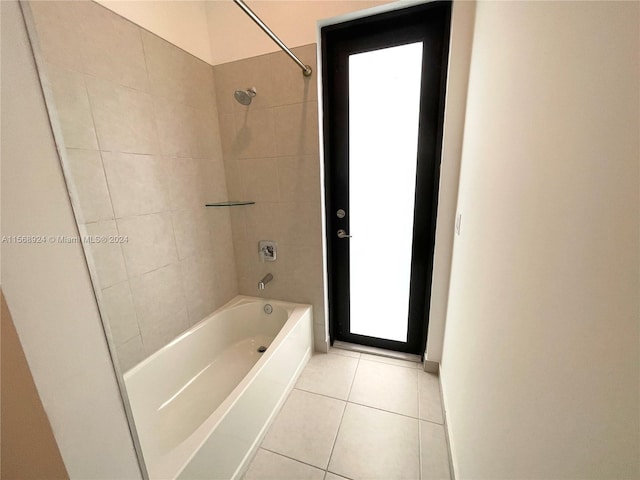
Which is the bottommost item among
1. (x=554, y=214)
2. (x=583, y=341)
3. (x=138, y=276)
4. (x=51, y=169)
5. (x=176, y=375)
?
(x=176, y=375)

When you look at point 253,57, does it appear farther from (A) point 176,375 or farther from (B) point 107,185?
(A) point 176,375

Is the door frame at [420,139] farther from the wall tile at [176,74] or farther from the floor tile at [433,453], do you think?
the wall tile at [176,74]

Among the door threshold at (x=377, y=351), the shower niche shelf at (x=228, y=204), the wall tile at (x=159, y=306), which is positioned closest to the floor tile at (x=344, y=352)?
the door threshold at (x=377, y=351)

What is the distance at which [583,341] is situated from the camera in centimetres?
38

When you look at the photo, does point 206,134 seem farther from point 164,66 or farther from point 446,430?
point 446,430

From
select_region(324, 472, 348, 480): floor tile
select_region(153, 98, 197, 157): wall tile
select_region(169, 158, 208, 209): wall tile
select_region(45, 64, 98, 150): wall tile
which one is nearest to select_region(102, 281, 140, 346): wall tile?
select_region(169, 158, 208, 209): wall tile

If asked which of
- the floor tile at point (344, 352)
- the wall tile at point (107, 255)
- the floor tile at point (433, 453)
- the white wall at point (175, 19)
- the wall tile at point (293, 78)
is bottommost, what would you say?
the floor tile at point (433, 453)

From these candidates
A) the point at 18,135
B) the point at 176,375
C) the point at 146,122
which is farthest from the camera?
the point at 176,375

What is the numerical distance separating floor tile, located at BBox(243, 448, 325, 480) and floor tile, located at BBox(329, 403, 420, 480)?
4.1 inches

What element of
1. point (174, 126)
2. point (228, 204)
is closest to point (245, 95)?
point (174, 126)

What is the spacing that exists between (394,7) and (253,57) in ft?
2.83

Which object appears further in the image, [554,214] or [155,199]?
[155,199]

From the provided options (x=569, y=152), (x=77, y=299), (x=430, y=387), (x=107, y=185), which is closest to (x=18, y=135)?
(x=77, y=299)

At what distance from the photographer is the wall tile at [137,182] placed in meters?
1.12
